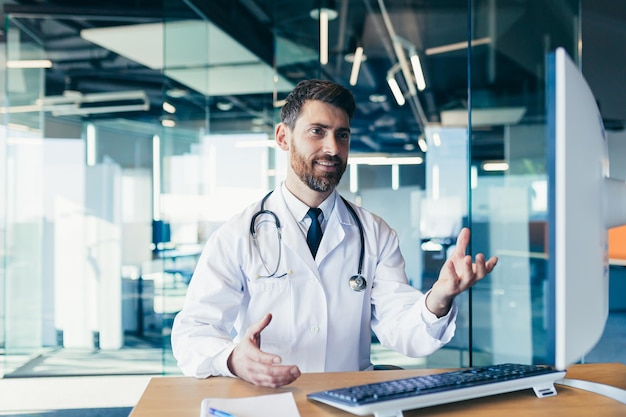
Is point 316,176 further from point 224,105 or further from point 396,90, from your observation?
point 224,105

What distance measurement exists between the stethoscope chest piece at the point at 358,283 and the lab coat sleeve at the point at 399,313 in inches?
3.5

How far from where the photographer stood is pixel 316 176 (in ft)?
5.98

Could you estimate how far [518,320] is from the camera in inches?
140

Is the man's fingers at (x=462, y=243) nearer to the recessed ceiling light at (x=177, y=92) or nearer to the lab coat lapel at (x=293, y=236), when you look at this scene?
the lab coat lapel at (x=293, y=236)

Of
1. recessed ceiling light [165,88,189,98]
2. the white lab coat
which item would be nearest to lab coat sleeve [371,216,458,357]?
the white lab coat

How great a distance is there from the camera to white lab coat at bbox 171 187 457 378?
5.37 ft

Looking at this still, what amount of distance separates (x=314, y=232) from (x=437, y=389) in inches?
32.4

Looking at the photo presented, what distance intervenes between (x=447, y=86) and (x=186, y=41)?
188 cm

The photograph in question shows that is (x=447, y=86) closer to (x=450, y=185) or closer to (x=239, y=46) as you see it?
(x=450, y=185)

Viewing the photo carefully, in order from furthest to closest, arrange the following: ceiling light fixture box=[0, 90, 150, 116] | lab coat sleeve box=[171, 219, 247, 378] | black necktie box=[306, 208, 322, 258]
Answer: ceiling light fixture box=[0, 90, 150, 116], black necktie box=[306, 208, 322, 258], lab coat sleeve box=[171, 219, 247, 378]

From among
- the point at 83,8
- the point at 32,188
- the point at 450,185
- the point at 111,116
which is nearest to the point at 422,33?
the point at 450,185

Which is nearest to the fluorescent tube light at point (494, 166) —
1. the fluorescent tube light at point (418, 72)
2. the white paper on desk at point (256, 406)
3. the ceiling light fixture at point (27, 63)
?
the fluorescent tube light at point (418, 72)

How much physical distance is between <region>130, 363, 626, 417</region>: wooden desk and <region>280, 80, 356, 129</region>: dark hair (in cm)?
91

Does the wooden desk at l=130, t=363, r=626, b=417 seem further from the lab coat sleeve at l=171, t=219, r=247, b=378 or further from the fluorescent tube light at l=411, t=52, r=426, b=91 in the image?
the fluorescent tube light at l=411, t=52, r=426, b=91
